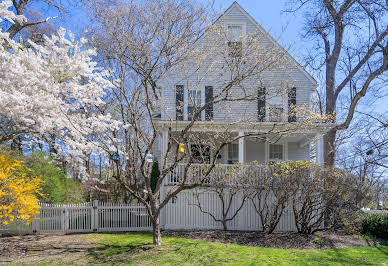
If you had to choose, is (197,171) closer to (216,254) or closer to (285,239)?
(285,239)

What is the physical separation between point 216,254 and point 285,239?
2771 mm

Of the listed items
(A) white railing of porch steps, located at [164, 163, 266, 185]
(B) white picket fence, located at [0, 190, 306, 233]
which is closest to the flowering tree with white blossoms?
(B) white picket fence, located at [0, 190, 306, 233]

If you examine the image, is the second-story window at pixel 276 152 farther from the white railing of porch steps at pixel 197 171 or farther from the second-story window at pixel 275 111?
the white railing of porch steps at pixel 197 171

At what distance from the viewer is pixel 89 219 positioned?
442 inches

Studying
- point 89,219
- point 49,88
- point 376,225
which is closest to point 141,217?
point 89,219

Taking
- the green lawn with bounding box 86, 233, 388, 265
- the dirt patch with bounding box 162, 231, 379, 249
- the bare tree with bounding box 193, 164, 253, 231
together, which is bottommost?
the dirt patch with bounding box 162, 231, 379, 249

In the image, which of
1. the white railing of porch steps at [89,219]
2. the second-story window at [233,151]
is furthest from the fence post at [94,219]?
the second-story window at [233,151]

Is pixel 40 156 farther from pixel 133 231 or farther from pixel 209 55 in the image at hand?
pixel 209 55

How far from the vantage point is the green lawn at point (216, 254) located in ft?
23.3

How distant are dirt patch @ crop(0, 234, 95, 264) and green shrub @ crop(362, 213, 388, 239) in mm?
8622

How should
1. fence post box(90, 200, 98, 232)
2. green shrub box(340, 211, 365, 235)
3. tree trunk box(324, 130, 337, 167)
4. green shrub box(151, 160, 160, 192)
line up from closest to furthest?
green shrub box(340, 211, 365, 235) < fence post box(90, 200, 98, 232) < green shrub box(151, 160, 160, 192) < tree trunk box(324, 130, 337, 167)

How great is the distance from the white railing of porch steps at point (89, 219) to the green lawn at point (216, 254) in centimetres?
227

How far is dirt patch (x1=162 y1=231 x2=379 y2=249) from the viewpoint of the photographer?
348 inches

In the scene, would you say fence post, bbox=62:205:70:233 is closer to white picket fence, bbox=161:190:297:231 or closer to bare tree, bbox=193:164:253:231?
white picket fence, bbox=161:190:297:231
